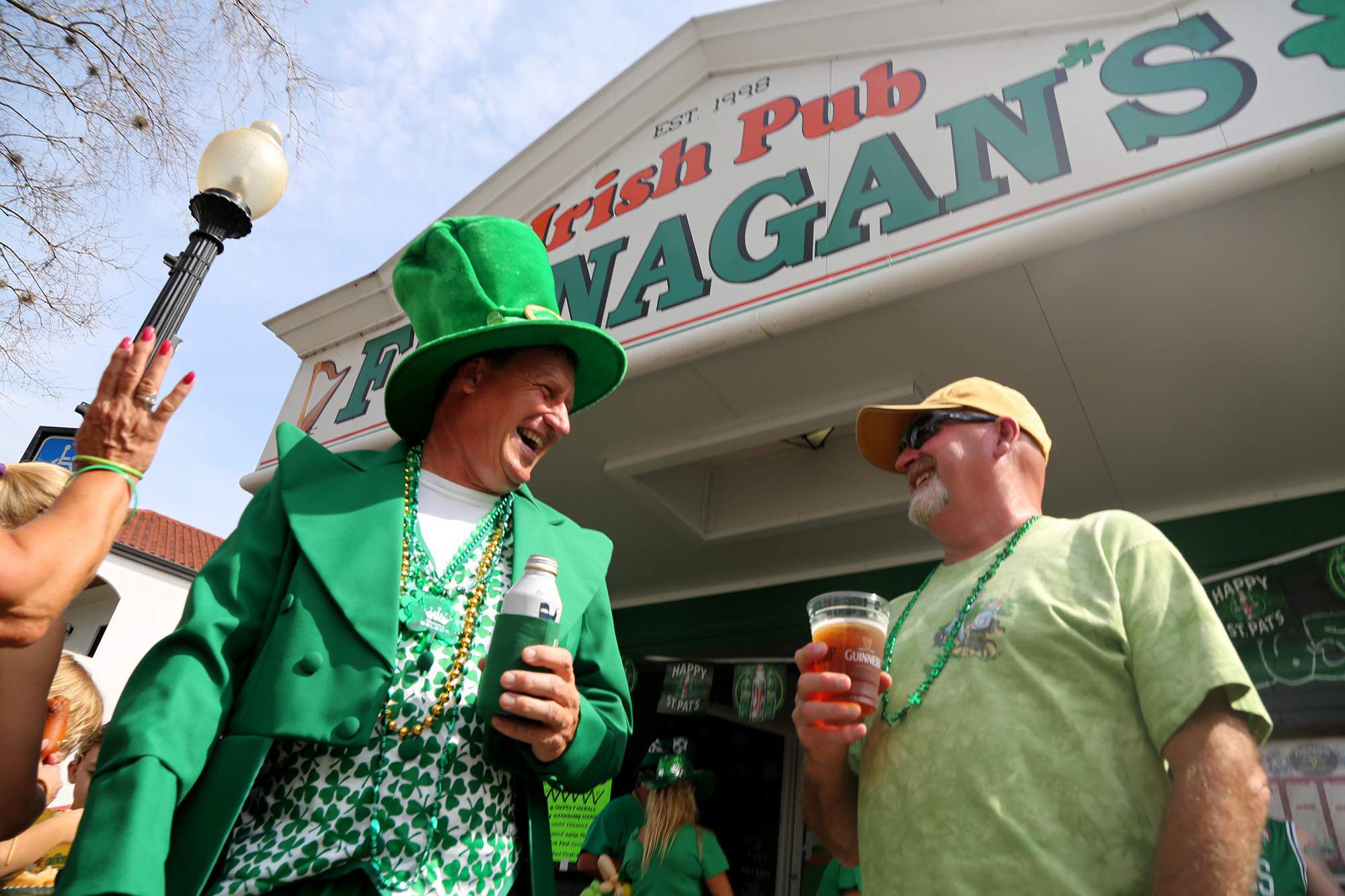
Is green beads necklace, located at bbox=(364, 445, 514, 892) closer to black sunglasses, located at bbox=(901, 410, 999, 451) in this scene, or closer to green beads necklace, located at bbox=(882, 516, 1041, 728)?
green beads necklace, located at bbox=(882, 516, 1041, 728)

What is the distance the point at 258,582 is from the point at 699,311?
2.63 meters

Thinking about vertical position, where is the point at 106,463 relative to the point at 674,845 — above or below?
above

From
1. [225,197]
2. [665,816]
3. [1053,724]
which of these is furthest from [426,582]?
[665,816]

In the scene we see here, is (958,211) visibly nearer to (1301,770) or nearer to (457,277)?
(457,277)

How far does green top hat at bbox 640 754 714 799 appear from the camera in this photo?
17.8ft

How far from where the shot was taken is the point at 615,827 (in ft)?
19.4

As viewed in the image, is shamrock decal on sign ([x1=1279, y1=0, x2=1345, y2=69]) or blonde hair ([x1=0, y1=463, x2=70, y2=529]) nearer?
blonde hair ([x1=0, y1=463, x2=70, y2=529])

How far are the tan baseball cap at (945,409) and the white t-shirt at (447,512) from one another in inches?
42.9

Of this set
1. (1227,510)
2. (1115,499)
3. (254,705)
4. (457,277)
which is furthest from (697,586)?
(254,705)

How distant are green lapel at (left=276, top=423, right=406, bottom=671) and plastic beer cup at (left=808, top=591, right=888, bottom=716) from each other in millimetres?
843

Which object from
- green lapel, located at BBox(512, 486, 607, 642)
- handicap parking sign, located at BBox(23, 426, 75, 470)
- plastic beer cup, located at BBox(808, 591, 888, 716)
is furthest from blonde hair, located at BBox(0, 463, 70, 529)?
handicap parking sign, located at BBox(23, 426, 75, 470)

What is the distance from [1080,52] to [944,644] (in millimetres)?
2783

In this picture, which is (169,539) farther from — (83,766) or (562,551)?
(562,551)

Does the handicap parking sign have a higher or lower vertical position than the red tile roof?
Answer: lower
